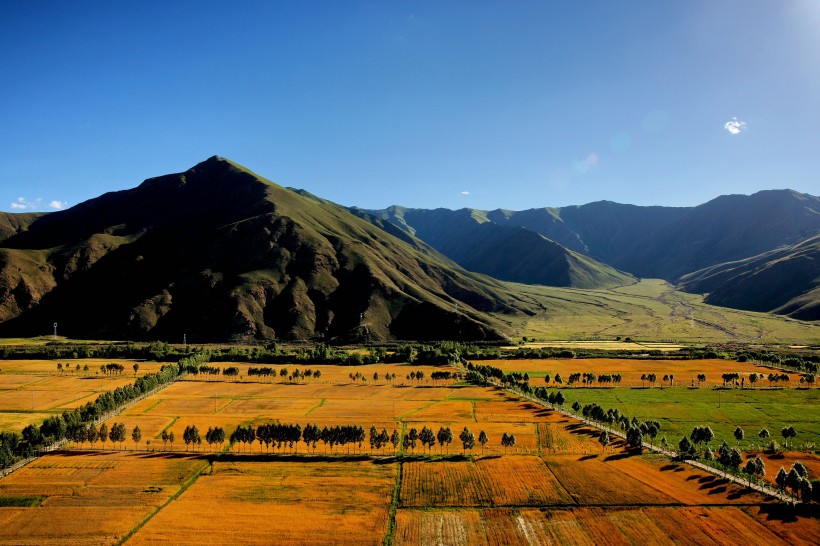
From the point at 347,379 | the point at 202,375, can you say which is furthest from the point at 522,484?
the point at 202,375

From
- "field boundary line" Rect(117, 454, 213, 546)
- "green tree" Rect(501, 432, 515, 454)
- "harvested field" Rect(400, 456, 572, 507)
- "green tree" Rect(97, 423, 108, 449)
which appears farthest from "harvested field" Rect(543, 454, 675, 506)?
"green tree" Rect(97, 423, 108, 449)

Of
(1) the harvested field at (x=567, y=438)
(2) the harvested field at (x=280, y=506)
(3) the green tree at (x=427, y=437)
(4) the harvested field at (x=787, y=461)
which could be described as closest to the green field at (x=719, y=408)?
(4) the harvested field at (x=787, y=461)

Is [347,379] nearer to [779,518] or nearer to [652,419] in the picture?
[652,419]

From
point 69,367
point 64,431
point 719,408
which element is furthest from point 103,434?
point 719,408

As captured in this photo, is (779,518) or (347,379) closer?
(779,518)

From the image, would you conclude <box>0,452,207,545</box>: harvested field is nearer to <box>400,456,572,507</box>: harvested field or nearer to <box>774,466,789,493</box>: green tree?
<box>400,456,572,507</box>: harvested field

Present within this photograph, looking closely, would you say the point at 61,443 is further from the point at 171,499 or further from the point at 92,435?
the point at 171,499

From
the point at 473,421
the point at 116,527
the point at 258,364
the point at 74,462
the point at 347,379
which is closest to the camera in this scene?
the point at 116,527
